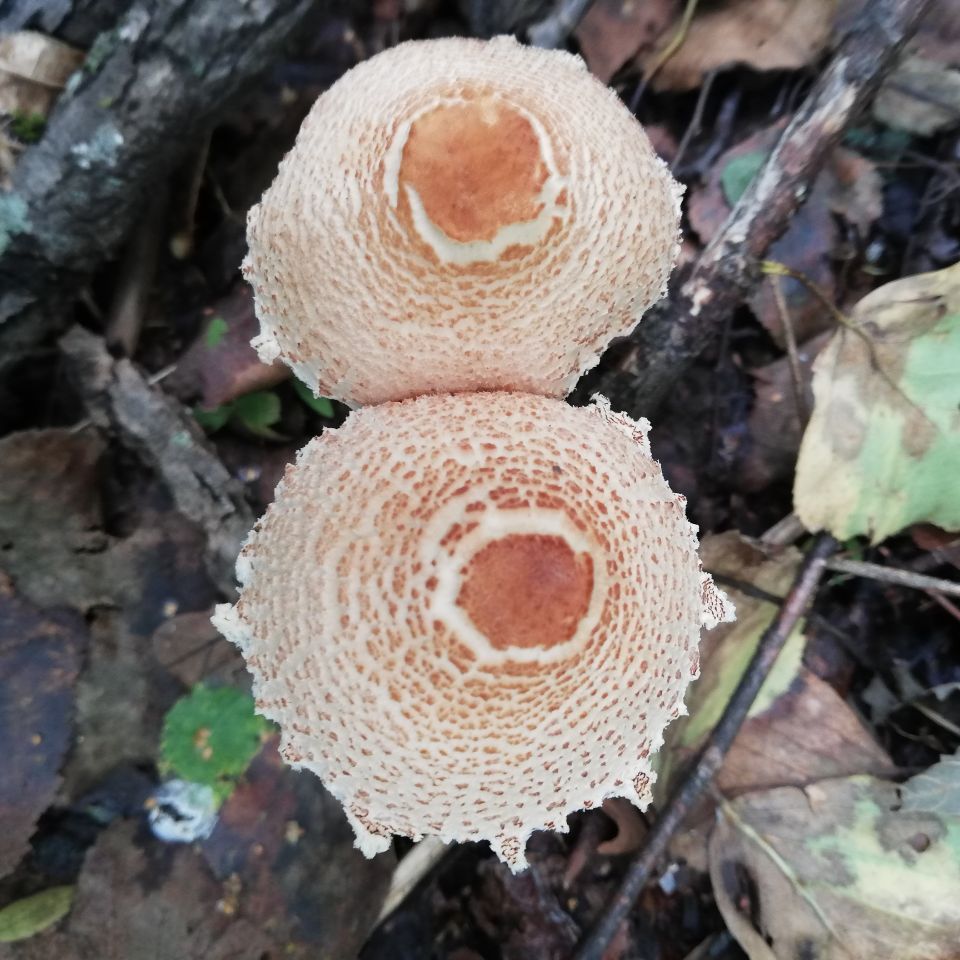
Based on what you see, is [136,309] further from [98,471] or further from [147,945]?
[147,945]

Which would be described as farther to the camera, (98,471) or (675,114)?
(675,114)

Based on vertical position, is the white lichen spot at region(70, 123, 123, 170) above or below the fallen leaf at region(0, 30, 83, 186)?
below

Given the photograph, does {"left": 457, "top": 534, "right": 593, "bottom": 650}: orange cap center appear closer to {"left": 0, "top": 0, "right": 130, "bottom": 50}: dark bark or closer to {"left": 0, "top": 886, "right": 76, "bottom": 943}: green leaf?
{"left": 0, "top": 886, "right": 76, "bottom": 943}: green leaf

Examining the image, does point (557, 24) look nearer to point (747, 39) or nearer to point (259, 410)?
point (747, 39)

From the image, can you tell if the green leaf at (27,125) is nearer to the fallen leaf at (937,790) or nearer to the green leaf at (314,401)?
the green leaf at (314,401)

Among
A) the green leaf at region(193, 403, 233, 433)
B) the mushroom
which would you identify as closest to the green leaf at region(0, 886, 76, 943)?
the mushroom

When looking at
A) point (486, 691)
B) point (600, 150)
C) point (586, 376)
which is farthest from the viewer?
point (586, 376)

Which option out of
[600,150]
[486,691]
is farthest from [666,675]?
[600,150]

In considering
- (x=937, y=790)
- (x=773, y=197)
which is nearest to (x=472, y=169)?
(x=773, y=197)
